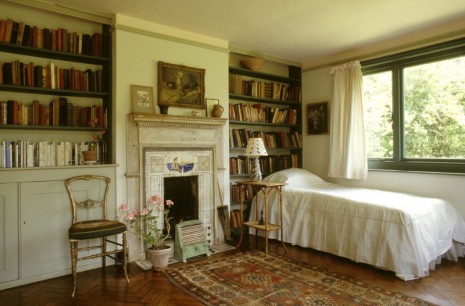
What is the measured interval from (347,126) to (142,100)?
2747 millimetres

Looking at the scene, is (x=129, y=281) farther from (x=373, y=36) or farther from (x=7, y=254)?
(x=373, y=36)

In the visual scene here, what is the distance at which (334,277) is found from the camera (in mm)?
2924

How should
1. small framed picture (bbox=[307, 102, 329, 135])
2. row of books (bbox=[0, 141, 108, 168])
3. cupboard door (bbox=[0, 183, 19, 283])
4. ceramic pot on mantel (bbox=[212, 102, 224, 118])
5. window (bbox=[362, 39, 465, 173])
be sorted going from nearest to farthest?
cupboard door (bbox=[0, 183, 19, 283]) → row of books (bbox=[0, 141, 108, 168]) → window (bbox=[362, 39, 465, 173]) → ceramic pot on mantel (bbox=[212, 102, 224, 118]) → small framed picture (bbox=[307, 102, 329, 135])

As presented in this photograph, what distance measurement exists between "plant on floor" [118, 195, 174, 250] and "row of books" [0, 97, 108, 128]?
96cm

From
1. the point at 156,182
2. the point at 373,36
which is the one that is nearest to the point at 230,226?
the point at 156,182

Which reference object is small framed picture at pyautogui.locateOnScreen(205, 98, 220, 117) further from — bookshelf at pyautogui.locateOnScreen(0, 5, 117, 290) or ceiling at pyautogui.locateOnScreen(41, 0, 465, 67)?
bookshelf at pyautogui.locateOnScreen(0, 5, 117, 290)

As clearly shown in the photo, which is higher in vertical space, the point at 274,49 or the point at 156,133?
the point at 274,49

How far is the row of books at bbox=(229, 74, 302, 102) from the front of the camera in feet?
14.9

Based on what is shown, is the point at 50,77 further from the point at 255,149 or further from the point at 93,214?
the point at 255,149

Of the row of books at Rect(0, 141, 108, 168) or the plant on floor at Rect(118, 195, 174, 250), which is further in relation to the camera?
the plant on floor at Rect(118, 195, 174, 250)

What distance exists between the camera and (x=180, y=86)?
3.76m

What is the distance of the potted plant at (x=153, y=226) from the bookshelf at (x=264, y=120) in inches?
47.2

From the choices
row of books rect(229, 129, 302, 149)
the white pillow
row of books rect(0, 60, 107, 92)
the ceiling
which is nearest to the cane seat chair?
row of books rect(0, 60, 107, 92)

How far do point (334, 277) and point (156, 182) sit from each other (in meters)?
2.03
